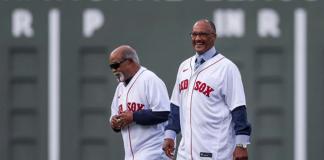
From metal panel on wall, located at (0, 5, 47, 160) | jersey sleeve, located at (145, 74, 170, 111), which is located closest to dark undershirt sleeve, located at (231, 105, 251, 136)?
jersey sleeve, located at (145, 74, 170, 111)

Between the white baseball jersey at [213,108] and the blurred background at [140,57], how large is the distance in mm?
3500

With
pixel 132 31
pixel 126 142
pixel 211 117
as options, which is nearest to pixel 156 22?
pixel 132 31

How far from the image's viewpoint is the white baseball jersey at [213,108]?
705 cm

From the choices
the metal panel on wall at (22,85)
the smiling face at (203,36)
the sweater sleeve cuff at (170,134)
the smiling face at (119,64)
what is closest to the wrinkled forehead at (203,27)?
the smiling face at (203,36)

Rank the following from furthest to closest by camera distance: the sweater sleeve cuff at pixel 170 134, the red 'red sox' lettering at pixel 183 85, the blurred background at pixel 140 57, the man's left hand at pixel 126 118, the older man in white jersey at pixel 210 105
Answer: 1. the blurred background at pixel 140 57
2. the man's left hand at pixel 126 118
3. the sweater sleeve cuff at pixel 170 134
4. the red 'red sox' lettering at pixel 183 85
5. the older man in white jersey at pixel 210 105

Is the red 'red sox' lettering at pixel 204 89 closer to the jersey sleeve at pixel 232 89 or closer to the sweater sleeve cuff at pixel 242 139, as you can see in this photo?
the jersey sleeve at pixel 232 89

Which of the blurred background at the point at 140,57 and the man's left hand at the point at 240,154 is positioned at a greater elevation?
the blurred background at the point at 140,57

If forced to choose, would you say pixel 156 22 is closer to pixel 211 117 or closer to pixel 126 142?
pixel 126 142

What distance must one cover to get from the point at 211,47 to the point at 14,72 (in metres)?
3.88

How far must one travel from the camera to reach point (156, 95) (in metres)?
7.70

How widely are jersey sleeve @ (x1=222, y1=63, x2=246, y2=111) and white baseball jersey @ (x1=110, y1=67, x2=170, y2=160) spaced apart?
72 centimetres

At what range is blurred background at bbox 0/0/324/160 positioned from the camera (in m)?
10.7

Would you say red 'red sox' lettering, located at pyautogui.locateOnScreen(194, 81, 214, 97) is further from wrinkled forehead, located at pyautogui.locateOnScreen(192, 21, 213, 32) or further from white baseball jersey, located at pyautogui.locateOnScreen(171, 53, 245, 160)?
wrinkled forehead, located at pyautogui.locateOnScreen(192, 21, 213, 32)

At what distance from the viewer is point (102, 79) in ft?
35.2
